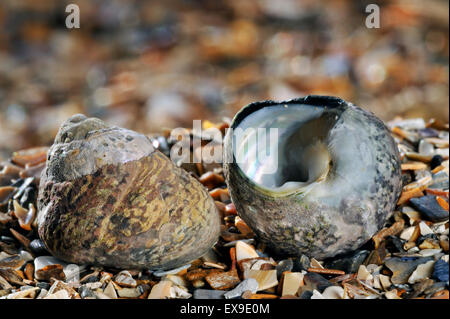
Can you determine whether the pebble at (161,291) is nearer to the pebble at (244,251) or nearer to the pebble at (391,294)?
the pebble at (244,251)

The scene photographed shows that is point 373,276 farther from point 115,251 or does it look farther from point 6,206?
point 6,206

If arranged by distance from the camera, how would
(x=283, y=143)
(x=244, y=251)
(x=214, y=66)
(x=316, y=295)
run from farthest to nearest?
(x=214, y=66) → (x=283, y=143) → (x=244, y=251) → (x=316, y=295)

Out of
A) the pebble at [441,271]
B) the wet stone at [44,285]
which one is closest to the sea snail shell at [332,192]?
the pebble at [441,271]

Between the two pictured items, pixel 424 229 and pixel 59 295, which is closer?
pixel 59 295

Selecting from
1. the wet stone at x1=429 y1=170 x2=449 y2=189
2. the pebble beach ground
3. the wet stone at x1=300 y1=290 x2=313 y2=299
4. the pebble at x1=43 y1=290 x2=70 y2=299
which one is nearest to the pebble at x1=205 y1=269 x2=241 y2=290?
the pebble beach ground

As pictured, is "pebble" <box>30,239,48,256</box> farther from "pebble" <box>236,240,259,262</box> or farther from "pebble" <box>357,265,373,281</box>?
"pebble" <box>357,265,373,281</box>

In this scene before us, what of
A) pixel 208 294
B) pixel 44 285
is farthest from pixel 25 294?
pixel 208 294

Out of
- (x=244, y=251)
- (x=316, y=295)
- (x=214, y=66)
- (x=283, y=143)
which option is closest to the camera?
(x=316, y=295)

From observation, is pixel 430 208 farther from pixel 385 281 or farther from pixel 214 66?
pixel 214 66
